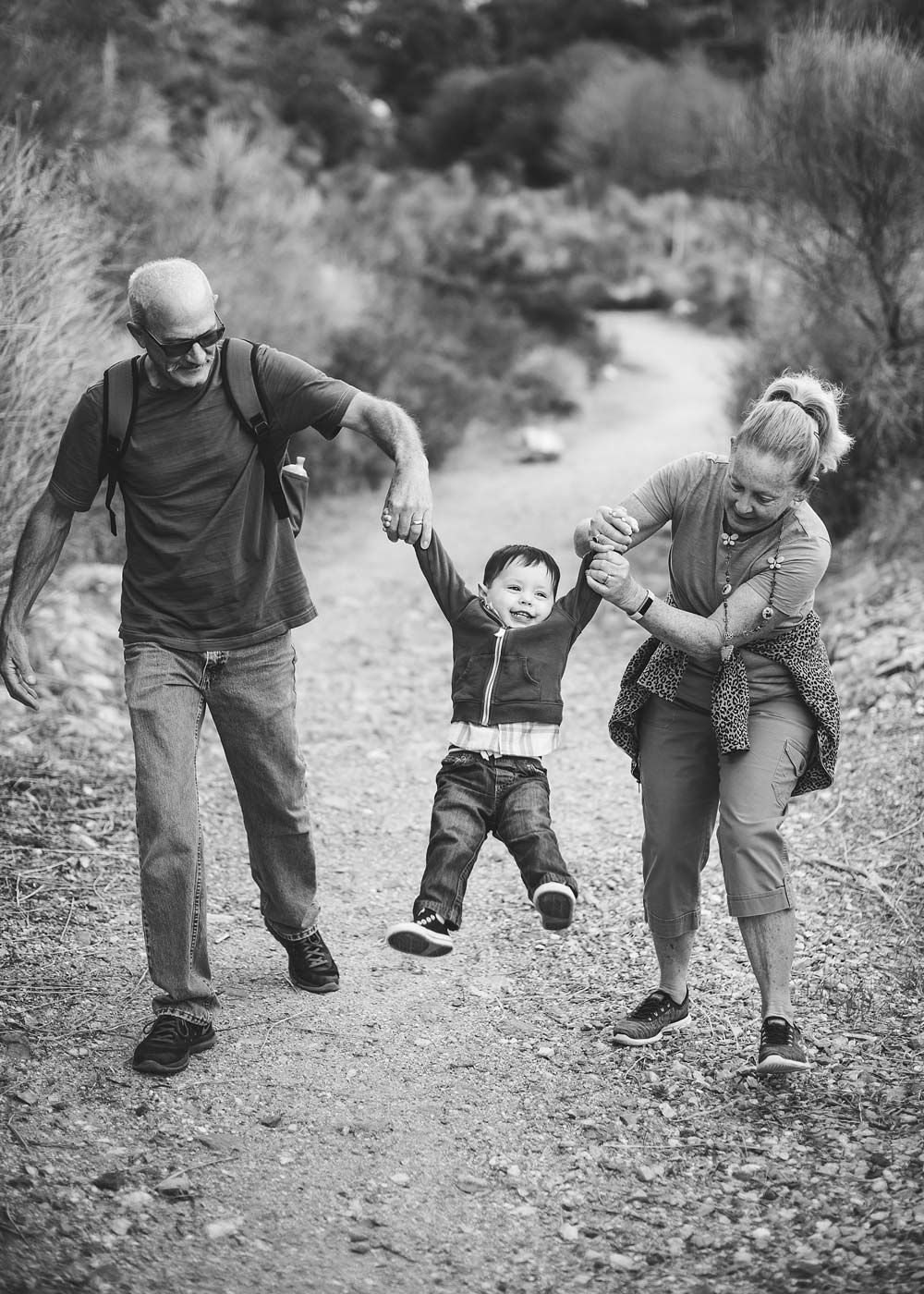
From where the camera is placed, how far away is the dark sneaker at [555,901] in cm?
323

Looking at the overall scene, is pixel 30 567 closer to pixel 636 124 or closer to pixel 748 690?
pixel 748 690

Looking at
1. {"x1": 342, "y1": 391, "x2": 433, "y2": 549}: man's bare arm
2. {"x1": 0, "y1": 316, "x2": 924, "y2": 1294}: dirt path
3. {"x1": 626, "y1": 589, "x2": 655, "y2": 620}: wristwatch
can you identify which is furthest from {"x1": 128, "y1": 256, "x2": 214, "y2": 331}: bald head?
{"x1": 0, "y1": 316, "x2": 924, "y2": 1294}: dirt path

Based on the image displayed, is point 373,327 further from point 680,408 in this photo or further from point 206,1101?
point 206,1101

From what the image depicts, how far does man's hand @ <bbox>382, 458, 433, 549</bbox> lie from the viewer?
3.21 m

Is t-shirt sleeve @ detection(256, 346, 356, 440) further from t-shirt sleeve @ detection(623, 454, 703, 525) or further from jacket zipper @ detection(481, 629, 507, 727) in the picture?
t-shirt sleeve @ detection(623, 454, 703, 525)

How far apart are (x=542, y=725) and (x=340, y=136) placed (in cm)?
2426

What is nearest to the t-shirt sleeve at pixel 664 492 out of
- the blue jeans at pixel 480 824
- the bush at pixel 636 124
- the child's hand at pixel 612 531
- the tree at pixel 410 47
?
the child's hand at pixel 612 531

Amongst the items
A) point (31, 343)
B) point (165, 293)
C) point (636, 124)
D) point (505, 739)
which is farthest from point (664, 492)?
point (636, 124)

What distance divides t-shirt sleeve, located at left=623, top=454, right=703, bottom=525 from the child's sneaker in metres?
1.24

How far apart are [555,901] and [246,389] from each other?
1.64 meters

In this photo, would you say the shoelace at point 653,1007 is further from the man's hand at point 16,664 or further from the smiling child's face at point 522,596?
the man's hand at point 16,664

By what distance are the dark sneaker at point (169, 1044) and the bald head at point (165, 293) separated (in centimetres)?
197

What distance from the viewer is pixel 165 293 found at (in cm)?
324

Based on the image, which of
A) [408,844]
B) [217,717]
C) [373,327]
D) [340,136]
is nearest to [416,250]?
[373,327]
